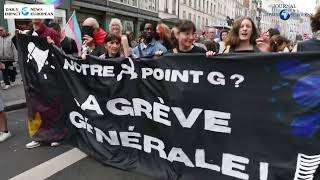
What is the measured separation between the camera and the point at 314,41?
4277 millimetres

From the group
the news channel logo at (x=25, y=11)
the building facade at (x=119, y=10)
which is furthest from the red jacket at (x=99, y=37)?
the building facade at (x=119, y=10)

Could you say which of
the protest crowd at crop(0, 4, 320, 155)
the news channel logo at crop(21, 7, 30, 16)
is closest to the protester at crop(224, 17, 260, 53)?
the protest crowd at crop(0, 4, 320, 155)

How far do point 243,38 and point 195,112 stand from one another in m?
1.23

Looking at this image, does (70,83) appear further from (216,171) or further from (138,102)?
(216,171)

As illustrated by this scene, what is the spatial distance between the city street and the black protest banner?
129 millimetres

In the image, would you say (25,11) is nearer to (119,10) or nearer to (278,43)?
(278,43)

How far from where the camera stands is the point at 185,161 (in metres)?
4.54

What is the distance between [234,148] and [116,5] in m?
25.2

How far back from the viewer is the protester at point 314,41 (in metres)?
4.24

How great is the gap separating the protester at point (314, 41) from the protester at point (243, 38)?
0.77 metres

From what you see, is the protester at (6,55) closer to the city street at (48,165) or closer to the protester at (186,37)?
the city street at (48,165)

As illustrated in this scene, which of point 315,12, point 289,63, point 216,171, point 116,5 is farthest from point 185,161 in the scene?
point 116,5

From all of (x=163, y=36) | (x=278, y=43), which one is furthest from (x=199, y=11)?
(x=163, y=36)

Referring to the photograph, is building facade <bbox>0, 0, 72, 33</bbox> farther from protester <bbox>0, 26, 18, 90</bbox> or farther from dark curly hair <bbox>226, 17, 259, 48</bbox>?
dark curly hair <bbox>226, 17, 259, 48</bbox>
